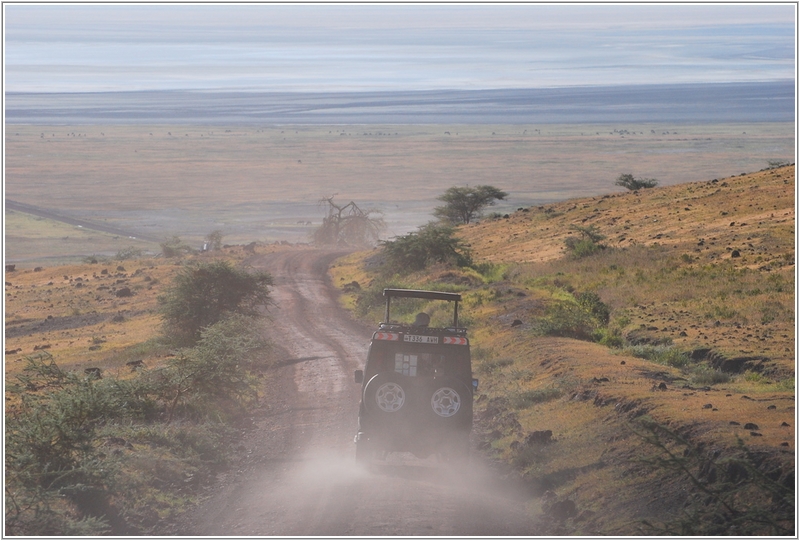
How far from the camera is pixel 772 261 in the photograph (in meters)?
34.8

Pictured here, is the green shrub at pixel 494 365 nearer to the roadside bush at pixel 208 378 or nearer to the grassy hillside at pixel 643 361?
the grassy hillside at pixel 643 361

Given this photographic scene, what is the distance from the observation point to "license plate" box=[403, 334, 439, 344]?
49.3 feet

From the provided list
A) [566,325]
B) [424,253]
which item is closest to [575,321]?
[566,325]

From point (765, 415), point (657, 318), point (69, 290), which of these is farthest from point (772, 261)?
point (69, 290)

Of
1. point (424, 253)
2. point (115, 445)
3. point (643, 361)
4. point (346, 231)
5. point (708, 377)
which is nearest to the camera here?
point (115, 445)

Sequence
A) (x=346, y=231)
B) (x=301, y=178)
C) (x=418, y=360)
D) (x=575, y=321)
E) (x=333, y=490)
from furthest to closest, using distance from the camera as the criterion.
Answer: (x=301, y=178) → (x=346, y=231) → (x=575, y=321) → (x=418, y=360) → (x=333, y=490)

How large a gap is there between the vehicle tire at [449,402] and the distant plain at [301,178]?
83.8 meters

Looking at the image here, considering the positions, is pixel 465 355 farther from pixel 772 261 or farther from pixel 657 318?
pixel 772 261

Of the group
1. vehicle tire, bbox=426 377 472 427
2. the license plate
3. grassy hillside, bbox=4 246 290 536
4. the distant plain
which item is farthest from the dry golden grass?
the distant plain

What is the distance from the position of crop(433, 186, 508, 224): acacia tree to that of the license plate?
207ft

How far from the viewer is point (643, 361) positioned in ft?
71.9

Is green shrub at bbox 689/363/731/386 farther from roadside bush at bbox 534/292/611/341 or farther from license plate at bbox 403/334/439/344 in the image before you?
license plate at bbox 403/334/439/344

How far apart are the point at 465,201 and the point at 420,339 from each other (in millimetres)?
64107

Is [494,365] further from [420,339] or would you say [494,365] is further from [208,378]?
[420,339]
